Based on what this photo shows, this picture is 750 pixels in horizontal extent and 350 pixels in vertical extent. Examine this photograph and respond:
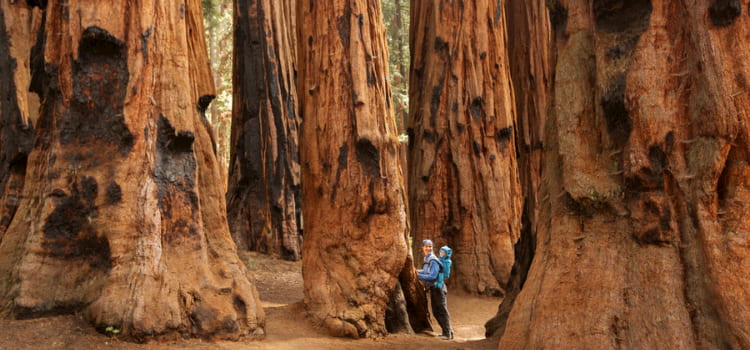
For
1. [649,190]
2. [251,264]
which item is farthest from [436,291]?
[251,264]

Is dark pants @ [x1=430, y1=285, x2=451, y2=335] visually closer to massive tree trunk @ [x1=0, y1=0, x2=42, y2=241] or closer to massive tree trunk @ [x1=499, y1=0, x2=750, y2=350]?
massive tree trunk @ [x1=499, y1=0, x2=750, y2=350]

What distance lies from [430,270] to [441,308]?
453 millimetres

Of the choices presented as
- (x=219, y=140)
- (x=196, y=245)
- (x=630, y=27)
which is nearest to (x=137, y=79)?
(x=196, y=245)

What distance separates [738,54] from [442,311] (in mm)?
4378

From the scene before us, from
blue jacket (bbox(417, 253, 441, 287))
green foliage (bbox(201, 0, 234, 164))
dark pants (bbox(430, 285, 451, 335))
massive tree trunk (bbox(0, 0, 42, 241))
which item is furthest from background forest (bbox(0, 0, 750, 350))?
green foliage (bbox(201, 0, 234, 164))

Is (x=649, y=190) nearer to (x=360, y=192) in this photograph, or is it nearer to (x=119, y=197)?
(x=360, y=192)

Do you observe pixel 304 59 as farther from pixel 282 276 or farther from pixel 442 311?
pixel 282 276

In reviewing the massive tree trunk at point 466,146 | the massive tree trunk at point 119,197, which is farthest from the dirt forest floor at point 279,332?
the massive tree trunk at point 466,146

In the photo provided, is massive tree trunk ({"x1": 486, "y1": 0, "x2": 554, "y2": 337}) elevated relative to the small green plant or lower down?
elevated

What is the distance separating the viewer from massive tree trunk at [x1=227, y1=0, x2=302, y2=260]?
1134 cm

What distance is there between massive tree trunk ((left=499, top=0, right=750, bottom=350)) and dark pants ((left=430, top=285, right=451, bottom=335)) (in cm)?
279

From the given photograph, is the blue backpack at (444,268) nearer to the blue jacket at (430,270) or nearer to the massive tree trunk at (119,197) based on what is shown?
the blue jacket at (430,270)

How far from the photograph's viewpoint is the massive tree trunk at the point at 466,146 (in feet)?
31.6

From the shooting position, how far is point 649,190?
4008 mm
